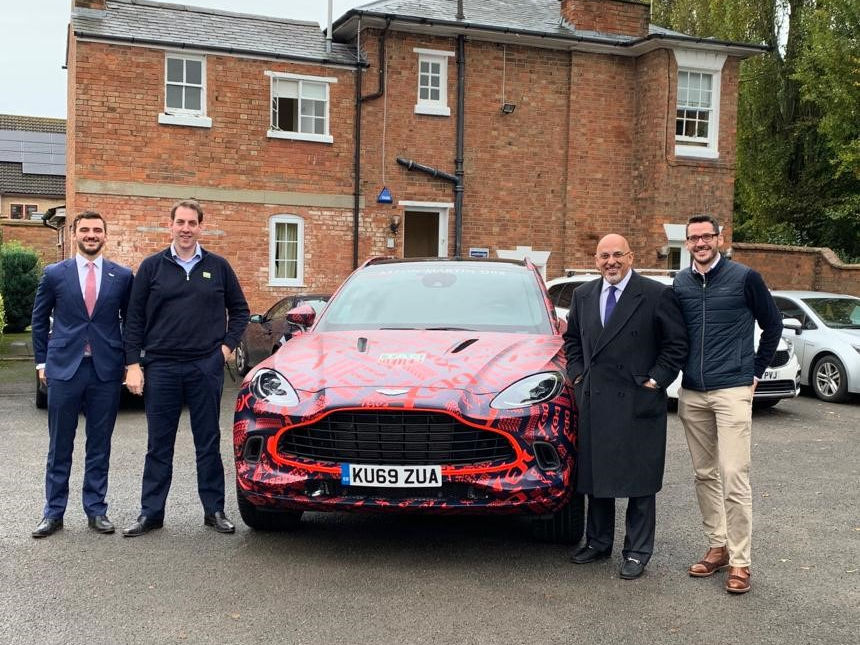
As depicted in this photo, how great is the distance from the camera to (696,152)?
22516mm

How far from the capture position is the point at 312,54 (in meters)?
20.4

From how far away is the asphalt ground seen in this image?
412cm

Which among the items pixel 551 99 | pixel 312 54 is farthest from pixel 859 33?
pixel 312 54

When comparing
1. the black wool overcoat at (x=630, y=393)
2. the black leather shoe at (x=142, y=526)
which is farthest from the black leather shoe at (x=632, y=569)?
Result: the black leather shoe at (x=142, y=526)

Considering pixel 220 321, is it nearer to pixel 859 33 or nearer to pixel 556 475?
pixel 556 475

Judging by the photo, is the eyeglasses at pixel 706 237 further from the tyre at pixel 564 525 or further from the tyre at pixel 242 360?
the tyre at pixel 242 360

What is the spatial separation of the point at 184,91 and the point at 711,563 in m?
17.0

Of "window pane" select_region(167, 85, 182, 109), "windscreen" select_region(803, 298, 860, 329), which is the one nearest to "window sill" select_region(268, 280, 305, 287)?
"window pane" select_region(167, 85, 182, 109)

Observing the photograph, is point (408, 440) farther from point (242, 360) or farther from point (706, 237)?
point (242, 360)

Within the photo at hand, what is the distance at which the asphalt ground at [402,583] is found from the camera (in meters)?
4.12

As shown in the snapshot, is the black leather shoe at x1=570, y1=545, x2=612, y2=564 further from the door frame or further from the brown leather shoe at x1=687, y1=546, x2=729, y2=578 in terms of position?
the door frame

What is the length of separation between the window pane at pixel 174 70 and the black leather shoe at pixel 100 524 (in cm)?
1520

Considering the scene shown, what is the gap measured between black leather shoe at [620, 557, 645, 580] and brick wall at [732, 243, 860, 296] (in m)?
18.3

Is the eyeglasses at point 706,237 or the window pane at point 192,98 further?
the window pane at point 192,98
